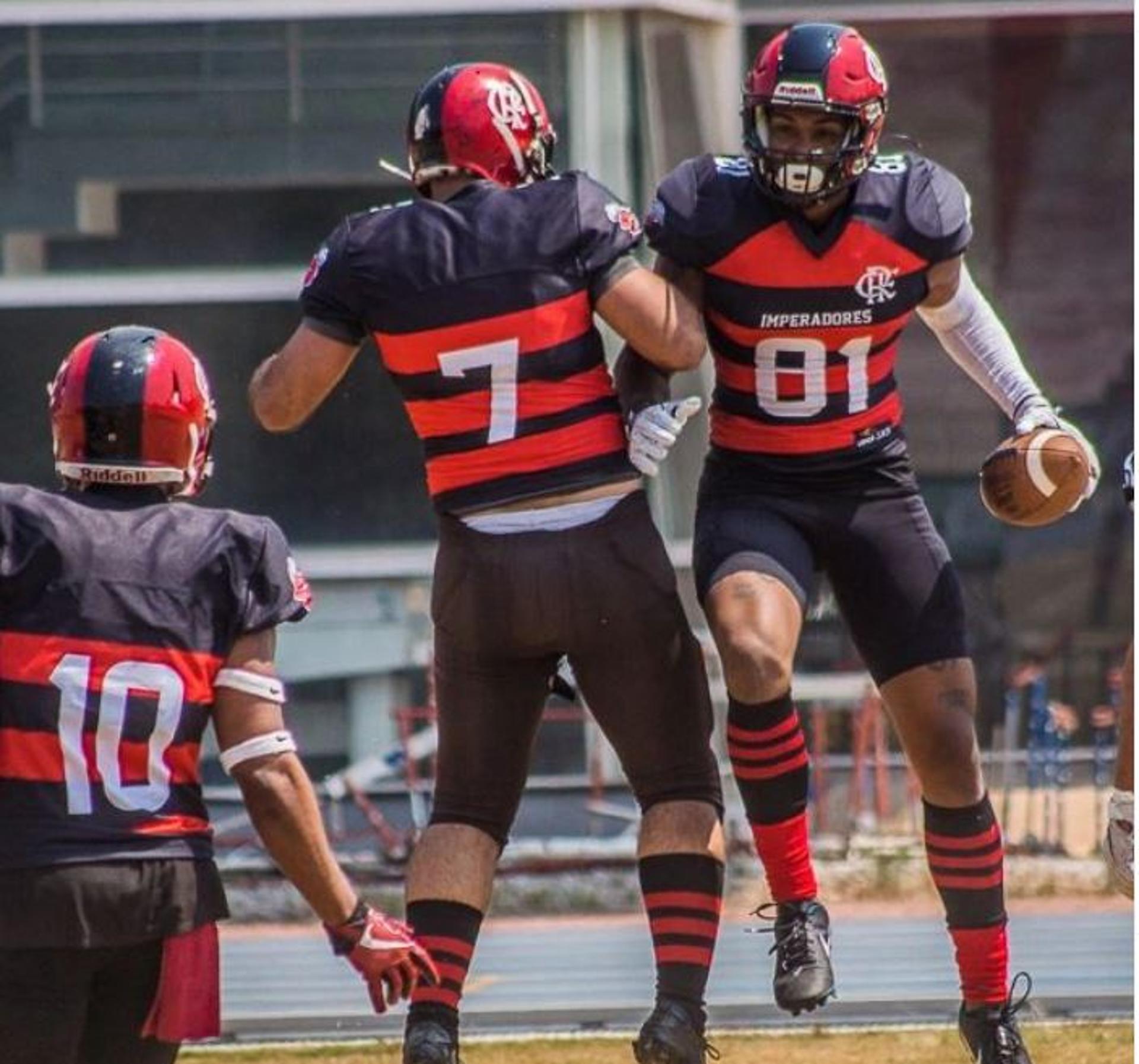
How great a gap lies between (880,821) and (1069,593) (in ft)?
11.3

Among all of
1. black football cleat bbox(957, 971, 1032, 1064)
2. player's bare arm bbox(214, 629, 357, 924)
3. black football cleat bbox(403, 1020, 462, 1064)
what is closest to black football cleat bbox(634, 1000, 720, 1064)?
black football cleat bbox(403, 1020, 462, 1064)

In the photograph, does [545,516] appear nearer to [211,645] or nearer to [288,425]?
[288,425]

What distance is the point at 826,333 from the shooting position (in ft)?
20.1

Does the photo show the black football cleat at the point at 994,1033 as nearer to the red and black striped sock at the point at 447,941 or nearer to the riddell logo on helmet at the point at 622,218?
the red and black striped sock at the point at 447,941

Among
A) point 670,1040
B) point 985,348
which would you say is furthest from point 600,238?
point 670,1040

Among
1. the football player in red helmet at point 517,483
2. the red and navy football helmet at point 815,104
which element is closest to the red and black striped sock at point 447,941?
the football player in red helmet at point 517,483

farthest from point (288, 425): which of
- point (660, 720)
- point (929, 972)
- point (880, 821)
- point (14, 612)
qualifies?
point (880, 821)

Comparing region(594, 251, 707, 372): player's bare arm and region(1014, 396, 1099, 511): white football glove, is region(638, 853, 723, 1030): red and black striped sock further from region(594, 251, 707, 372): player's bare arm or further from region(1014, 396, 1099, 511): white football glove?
region(1014, 396, 1099, 511): white football glove

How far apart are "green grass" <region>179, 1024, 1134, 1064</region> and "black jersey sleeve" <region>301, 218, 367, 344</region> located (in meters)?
2.06

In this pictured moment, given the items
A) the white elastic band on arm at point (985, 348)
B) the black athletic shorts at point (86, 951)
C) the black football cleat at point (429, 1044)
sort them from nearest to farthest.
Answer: the black athletic shorts at point (86, 951), the black football cleat at point (429, 1044), the white elastic band on arm at point (985, 348)

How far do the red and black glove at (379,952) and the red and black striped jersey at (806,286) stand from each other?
1.72 meters

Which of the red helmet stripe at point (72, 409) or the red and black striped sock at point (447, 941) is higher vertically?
the red helmet stripe at point (72, 409)

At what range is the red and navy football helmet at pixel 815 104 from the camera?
6016 mm

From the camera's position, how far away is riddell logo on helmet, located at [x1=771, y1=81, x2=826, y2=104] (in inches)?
237
